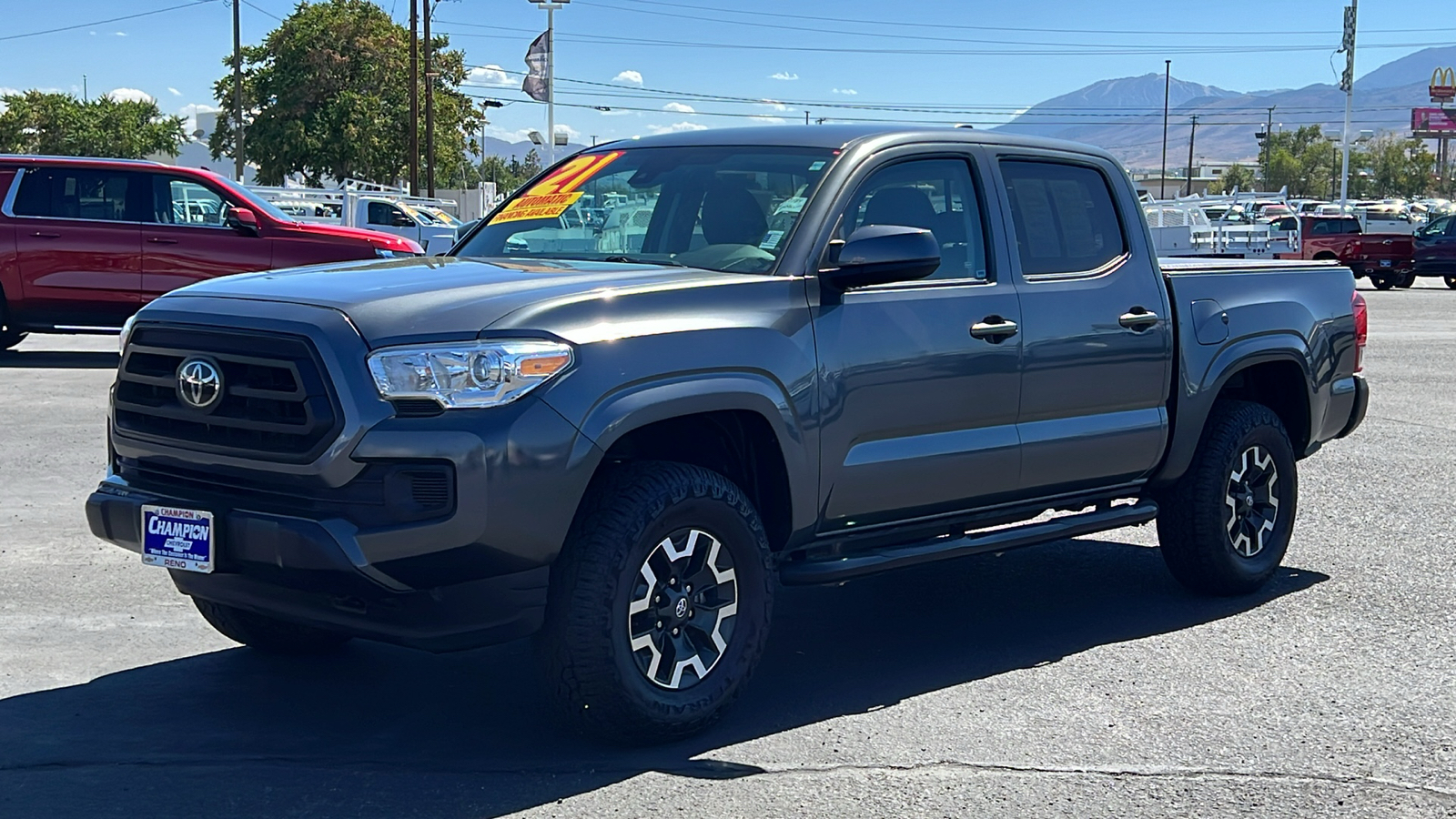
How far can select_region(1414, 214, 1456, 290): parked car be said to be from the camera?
35.5 m

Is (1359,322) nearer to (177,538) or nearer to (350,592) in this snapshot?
(350,592)

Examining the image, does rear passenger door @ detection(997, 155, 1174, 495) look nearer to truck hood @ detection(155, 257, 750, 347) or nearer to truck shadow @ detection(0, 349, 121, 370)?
truck hood @ detection(155, 257, 750, 347)

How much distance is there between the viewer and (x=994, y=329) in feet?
18.7

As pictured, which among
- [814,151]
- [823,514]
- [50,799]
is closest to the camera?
[50,799]

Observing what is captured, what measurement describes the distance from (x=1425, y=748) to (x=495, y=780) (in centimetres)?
280

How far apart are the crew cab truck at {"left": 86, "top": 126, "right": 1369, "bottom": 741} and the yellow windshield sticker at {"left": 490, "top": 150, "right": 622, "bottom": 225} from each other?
19 mm

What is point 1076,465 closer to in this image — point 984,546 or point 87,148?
point 984,546

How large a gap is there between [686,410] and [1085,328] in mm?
2043

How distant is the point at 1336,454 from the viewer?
1110cm

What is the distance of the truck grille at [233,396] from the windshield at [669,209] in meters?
1.40

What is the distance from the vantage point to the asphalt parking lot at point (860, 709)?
4371mm

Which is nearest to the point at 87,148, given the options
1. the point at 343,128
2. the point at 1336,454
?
the point at 343,128

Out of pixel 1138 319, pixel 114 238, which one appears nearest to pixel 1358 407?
pixel 1138 319

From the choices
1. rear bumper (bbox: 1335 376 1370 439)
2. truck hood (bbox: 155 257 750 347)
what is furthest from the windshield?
rear bumper (bbox: 1335 376 1370 439)
